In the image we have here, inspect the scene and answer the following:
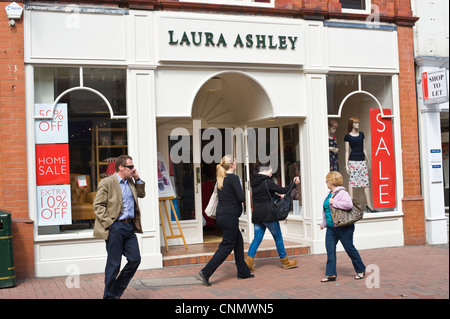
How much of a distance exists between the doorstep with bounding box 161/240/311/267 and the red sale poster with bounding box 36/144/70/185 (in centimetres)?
223

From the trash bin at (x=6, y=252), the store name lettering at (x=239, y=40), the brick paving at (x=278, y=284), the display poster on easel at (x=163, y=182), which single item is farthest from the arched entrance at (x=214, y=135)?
the trash bin at (x=6, y=252)

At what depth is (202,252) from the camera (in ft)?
31.6

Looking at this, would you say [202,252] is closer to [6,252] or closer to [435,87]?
[6,252]

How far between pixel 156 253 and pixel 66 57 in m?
3.61

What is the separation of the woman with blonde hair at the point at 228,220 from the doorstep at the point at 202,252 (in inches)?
57.3

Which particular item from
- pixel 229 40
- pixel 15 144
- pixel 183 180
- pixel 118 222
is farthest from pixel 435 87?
pixel 15 144

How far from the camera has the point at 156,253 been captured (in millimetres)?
9031

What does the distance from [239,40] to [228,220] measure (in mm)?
3661

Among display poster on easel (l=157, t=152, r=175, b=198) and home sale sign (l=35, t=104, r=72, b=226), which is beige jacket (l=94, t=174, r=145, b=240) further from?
display poster on easel (l=157, t=152, r=175, b=198)

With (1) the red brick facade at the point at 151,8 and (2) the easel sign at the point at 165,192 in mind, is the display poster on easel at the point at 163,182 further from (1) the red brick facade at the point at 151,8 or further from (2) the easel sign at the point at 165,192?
(1) the red brick facade at the point at 151,8

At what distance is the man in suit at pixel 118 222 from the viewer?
6191mm

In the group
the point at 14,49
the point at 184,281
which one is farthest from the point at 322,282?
the point at 14,49

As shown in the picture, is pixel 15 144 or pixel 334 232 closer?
pixel 334 232

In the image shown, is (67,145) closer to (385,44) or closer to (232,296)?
(232,296)
